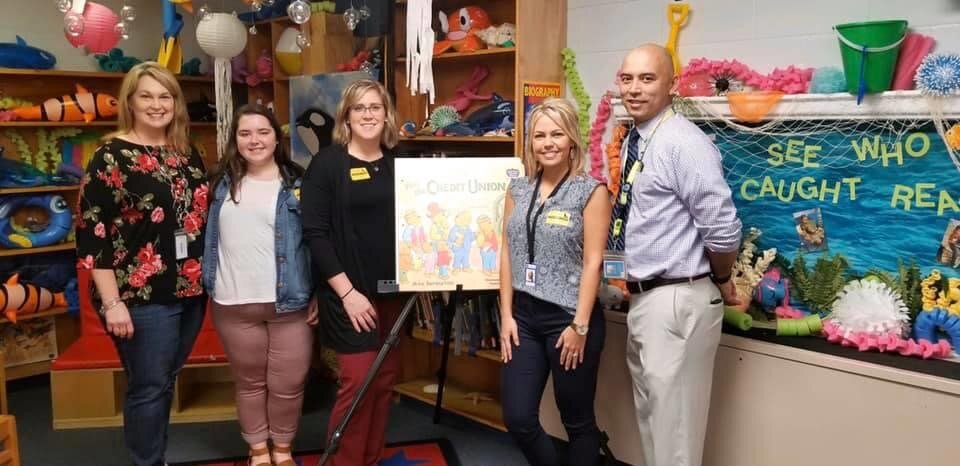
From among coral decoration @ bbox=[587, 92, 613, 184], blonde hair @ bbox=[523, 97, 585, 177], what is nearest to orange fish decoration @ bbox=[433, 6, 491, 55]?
coral decoration @ bbox=[587, 92, 613, 184]

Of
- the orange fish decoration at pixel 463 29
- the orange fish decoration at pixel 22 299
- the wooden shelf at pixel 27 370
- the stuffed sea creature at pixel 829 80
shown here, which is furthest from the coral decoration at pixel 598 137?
the wooden shelf at pixel 27 370

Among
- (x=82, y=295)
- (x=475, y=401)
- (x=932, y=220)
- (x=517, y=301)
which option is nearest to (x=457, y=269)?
(x=517, y=301)

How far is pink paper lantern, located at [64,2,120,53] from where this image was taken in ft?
10.2

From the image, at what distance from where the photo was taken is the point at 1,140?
404 centimetres

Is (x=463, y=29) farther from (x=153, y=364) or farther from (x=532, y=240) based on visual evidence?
(x=153, y=364)

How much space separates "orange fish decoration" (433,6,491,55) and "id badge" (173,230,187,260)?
1433mm

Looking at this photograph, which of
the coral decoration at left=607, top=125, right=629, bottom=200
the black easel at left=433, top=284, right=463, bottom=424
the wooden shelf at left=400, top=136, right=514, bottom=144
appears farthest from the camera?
the wooden shelf at left=400, top=136, right=514, bottom=144

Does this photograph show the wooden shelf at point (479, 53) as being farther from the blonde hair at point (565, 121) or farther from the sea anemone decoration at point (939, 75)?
the sea anemone decoration at point (939, 75)

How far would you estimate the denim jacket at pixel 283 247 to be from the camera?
2635 mm

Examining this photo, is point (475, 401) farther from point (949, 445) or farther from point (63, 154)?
point (63, 154)

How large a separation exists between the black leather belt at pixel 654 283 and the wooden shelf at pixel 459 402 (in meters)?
1.15

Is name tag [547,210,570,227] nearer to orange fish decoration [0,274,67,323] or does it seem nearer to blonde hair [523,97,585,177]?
blonde hair [523,97,585,177]

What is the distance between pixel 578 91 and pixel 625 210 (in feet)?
3.35

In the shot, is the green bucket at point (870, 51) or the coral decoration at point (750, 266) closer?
the green bucket at point (870, 51)
